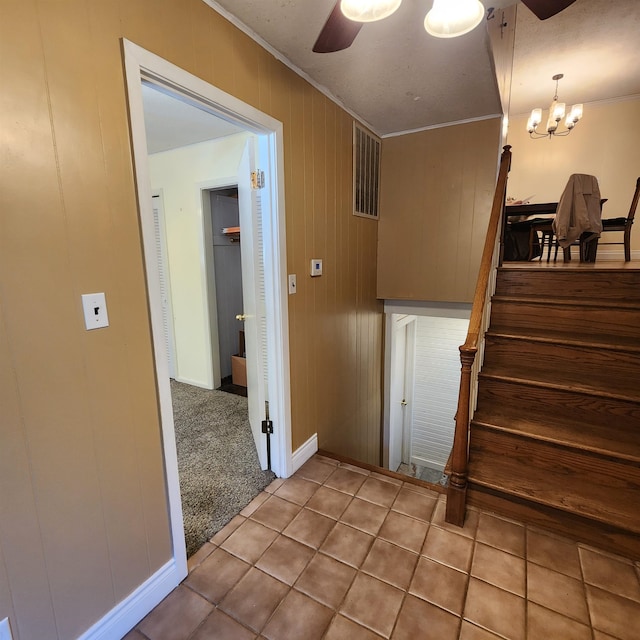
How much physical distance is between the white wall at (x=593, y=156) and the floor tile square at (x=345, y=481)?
4.60 meters

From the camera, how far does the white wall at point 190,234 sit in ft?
10.8

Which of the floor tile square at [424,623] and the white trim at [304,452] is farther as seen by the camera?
the white trim at [304,452]

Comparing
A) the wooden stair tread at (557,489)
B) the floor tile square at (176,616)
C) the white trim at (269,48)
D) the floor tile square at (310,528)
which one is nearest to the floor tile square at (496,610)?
the wooden stair tread at (557,489)

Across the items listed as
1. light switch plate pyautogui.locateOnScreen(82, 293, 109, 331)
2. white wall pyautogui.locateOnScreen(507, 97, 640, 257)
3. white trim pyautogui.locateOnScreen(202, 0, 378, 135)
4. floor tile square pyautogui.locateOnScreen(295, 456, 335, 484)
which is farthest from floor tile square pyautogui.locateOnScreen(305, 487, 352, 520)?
white wall pyautogui.locateOnScreen(507, 97, 640, 257)

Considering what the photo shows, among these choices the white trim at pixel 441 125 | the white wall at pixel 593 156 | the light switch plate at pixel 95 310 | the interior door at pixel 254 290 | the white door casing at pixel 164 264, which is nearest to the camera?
the light switch plate at pixel 95 310

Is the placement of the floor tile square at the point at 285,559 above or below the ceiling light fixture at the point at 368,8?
below

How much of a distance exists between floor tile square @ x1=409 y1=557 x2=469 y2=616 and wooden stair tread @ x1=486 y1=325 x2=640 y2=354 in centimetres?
143

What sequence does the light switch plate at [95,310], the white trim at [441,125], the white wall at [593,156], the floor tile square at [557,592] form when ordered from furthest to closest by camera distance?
the white wall at [593,156], the white trim at [441,125], the floor tile square at [557,592], the light switch plate at [95,310]

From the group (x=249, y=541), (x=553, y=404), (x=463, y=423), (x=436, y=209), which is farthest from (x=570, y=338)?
(x=249, y=541)

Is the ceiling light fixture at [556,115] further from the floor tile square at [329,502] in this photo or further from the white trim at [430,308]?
the floor tile square at [329,502]

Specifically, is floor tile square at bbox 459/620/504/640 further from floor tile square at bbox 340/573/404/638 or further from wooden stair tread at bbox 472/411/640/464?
wooden stair tread at bbox 472/411/640/464

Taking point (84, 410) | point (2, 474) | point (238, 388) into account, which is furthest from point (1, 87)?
point (238, 388)

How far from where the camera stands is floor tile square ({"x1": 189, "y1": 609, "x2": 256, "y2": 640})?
128 centimetres

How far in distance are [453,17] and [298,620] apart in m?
2.27
